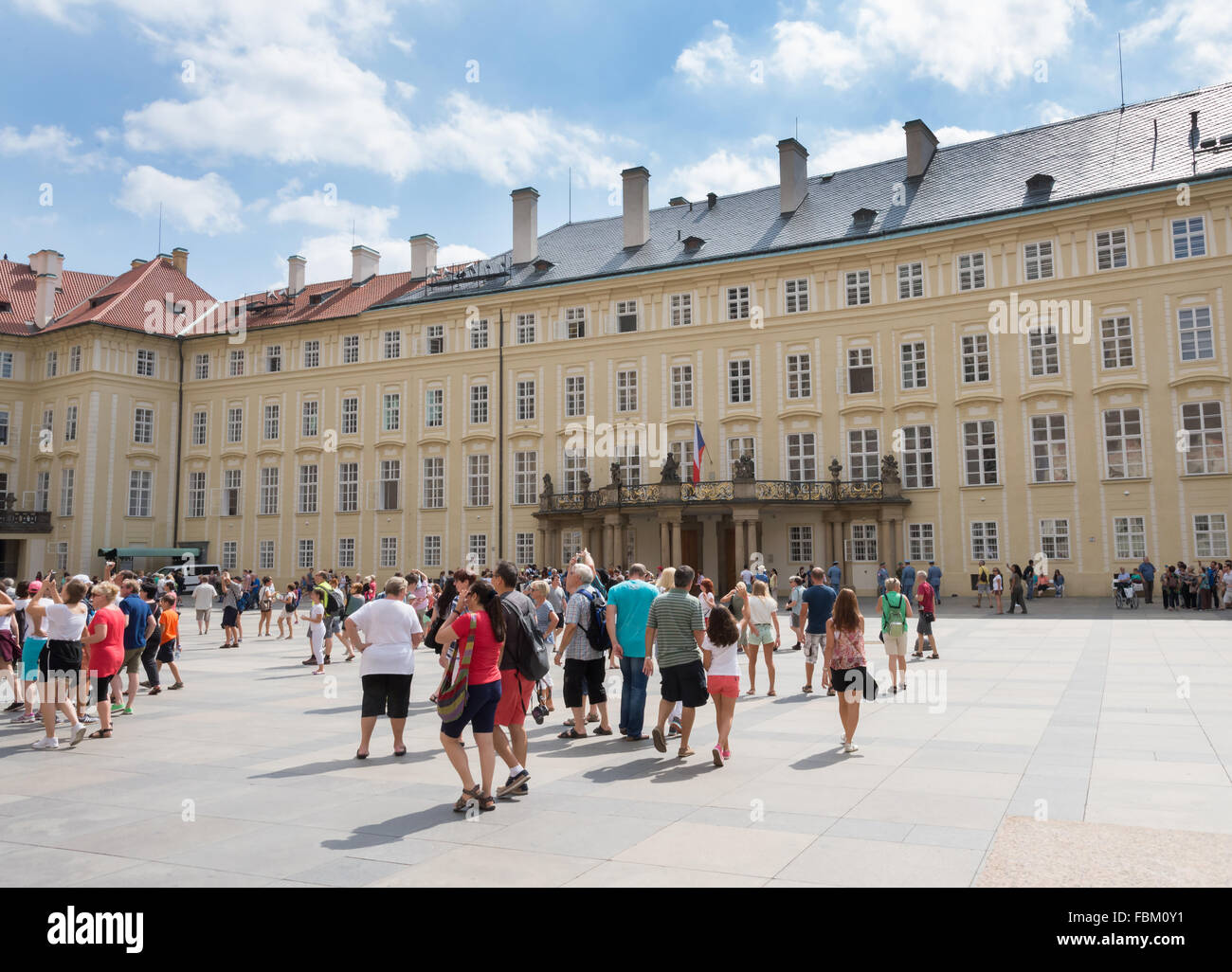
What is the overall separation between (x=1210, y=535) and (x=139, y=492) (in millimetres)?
52600

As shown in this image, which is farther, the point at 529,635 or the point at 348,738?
the point at 348,738

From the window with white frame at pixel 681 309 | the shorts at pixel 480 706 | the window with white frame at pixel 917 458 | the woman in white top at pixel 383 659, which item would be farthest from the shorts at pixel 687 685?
the window with white frame at pixel 681 309

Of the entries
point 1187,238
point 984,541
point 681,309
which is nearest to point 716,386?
point 681,309

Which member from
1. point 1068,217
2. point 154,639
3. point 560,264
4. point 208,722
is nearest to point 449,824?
point 208,722

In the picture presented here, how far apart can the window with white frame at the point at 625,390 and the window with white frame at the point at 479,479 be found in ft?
24.6

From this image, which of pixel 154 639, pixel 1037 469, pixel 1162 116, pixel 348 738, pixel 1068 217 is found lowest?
pixel 348 738

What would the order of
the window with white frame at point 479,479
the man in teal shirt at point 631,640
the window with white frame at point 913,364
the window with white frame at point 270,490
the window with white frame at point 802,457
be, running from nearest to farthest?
1. the man in teal shirt at point 631,640
2. the window with white frame at point 913,364
3. the window with white frame at point 802,457
4. the window with white frame at point 479,479
5. the window with white frame at point 270,490

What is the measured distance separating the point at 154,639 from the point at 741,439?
31.8 metres

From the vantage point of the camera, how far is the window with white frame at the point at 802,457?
41625 mm

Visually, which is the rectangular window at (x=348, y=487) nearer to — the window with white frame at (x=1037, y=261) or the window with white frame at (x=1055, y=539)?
the window with white frame at (x=1055, y=539)

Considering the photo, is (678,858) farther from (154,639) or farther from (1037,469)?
(1037,469)

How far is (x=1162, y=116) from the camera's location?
4044 cm

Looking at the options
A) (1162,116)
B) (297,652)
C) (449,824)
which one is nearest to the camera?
(449,824)

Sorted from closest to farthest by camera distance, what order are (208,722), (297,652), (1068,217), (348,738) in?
1. (348,738)
2. (208,722)
3. (297,652)
4. (1068,217)
